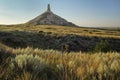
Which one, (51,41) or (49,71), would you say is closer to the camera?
(49,71)

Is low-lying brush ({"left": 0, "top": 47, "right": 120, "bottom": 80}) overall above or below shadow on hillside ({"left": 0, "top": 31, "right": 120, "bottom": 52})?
above

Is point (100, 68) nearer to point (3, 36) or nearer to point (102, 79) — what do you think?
point (102, 79)

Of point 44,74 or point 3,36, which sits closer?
point 44,74

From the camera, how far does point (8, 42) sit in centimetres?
5184

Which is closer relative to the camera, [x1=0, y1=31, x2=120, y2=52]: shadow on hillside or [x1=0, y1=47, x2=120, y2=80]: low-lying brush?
[x1=0, y1=47, x2=120, y2=80]: low-lying brush

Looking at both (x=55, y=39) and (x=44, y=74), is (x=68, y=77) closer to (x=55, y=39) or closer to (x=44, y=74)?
(x=44, y=74)

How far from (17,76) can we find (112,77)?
2015mm

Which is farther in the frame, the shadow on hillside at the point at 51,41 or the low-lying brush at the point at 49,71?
the shadow on hillside at the point at 51,41

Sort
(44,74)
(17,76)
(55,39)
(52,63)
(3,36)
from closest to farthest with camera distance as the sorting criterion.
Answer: (17,76), (44,74), (52,63), (3,36), (55,39)

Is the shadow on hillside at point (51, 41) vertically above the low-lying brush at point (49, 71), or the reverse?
the low-lying brush at point (49, 71)

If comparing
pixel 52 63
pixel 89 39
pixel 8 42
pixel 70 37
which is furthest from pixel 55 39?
pixel 52 63

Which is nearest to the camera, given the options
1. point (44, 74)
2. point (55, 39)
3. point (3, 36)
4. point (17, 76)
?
point (17, 76)

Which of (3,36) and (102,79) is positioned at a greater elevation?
(102,79)

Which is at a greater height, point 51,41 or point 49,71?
point 49,71
